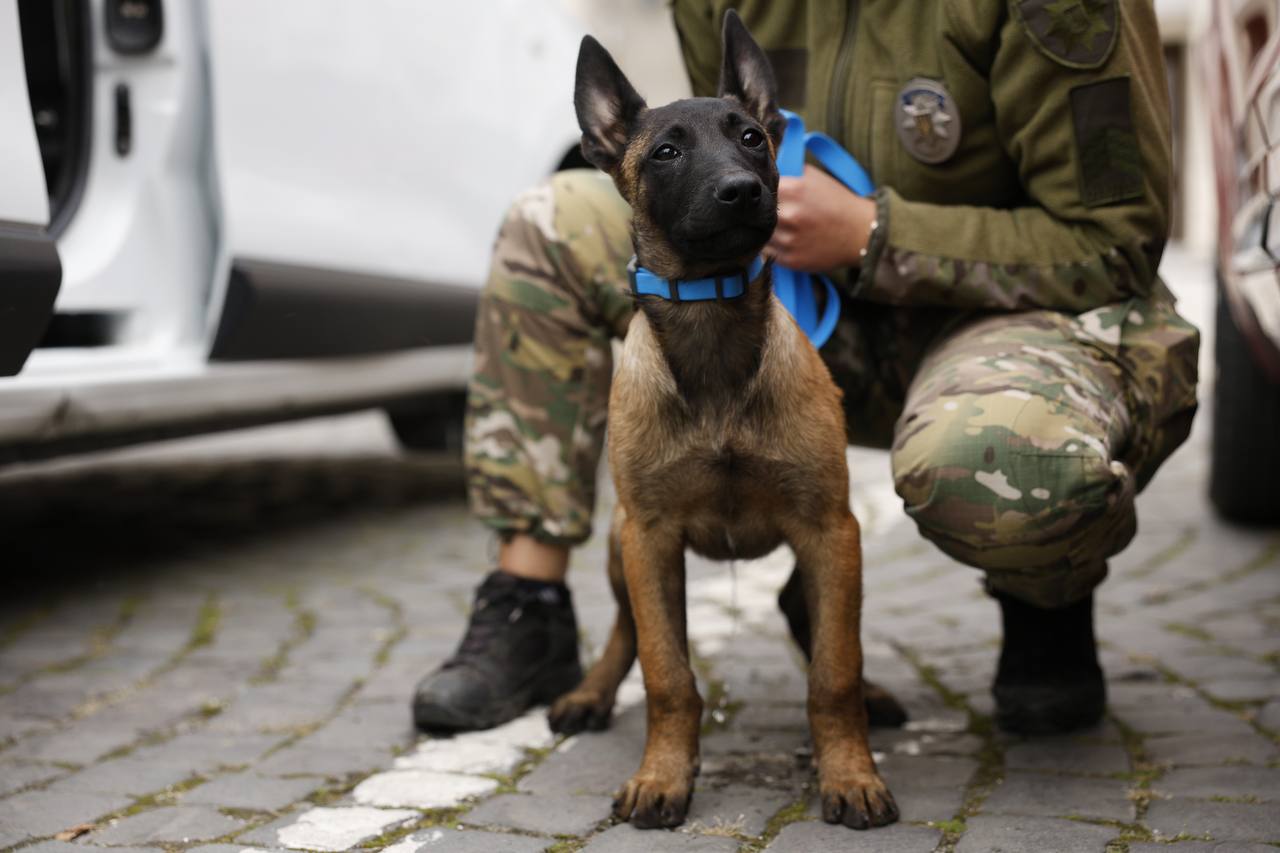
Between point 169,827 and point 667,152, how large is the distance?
128cm

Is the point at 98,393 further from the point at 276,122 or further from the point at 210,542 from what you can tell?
the point at 210,542

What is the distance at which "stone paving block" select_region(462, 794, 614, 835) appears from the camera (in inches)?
88.3

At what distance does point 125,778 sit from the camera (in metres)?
2.52

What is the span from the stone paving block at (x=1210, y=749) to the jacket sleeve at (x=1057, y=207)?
0.77 metres

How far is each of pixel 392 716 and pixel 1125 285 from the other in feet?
5.23

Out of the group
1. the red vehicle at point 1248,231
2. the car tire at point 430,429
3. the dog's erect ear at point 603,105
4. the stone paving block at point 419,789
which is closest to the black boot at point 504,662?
the stone paving block at point 419,789

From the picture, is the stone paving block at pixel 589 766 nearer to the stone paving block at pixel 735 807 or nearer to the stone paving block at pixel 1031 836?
the stone paving block at pixel 735 807

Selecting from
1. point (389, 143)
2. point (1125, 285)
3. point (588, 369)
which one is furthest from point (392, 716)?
point (389, 143)

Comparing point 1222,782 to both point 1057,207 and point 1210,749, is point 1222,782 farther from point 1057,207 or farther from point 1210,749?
point 1057,207

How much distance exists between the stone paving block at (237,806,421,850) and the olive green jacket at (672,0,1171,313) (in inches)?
47.1

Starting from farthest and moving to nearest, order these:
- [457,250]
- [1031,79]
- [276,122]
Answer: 1. [457,250]
2. [276,122]
3. [1031,79]

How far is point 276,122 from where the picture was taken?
145 inches

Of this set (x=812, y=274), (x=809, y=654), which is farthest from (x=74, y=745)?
(x=812, y=274)

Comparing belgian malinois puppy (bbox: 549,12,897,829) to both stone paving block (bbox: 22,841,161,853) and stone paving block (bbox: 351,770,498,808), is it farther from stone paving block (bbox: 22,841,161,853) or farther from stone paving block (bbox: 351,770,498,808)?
stone paving block (bbox: 22,841,161,853)
